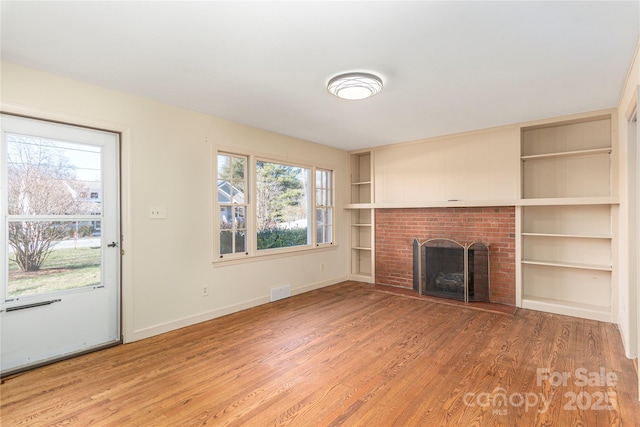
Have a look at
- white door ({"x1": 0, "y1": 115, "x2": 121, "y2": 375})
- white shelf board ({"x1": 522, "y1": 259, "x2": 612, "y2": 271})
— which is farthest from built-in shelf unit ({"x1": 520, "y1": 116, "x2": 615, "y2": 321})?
white door ({"x1": 0, "y1": 115, "x2": 121, "y2": 375})

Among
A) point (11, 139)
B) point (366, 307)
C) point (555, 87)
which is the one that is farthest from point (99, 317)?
point (555, 87)

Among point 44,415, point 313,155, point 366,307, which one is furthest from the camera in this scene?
point 313,155

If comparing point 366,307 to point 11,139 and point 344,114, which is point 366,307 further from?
point 11,139

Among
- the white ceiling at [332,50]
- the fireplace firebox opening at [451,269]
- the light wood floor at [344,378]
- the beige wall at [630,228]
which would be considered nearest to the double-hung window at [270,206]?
the white ceiling at [332,50]

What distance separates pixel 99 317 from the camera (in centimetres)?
299

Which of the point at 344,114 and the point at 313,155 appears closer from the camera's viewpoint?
the point at 344,114

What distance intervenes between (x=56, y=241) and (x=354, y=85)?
2919 mm

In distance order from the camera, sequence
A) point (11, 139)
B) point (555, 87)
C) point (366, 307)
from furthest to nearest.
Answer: point (366, 307)
point (555, 87)
point (11, 139)

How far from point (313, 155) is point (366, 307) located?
253 cm

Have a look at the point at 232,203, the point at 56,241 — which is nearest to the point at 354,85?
the point at 232,203

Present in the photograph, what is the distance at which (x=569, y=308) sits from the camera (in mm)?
3854

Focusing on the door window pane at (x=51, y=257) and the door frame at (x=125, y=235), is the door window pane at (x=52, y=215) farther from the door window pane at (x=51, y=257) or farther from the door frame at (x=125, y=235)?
the door frame at (x=125, y=235)

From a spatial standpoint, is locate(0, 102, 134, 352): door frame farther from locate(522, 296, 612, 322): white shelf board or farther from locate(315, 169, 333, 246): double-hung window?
locate(522, 296, 612, 322): white shelf board

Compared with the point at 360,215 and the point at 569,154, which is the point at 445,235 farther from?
the point at 569,154
